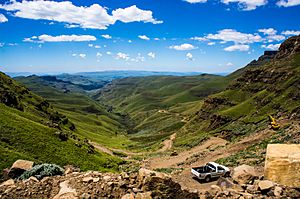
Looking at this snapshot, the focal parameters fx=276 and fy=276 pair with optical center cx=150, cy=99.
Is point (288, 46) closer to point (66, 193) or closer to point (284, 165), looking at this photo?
point (284, 165)

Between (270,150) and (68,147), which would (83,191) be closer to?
(270,150)

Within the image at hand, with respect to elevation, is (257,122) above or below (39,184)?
below

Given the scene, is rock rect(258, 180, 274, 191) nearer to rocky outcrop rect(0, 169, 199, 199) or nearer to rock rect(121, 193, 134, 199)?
rocky outcrop rect(0, 169, 199, 199)

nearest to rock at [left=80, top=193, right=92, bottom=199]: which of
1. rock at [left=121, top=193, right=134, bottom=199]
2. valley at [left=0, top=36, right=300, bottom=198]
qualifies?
rock at [left=121, top=193, right=134, bottom=199]

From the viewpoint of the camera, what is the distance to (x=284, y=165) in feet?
60.8

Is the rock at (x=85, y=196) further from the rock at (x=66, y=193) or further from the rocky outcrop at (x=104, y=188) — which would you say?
the rock at (x=66, y=193)

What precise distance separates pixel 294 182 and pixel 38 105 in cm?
11170

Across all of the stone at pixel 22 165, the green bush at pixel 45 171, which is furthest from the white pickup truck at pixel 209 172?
the stone at pixel 22 165

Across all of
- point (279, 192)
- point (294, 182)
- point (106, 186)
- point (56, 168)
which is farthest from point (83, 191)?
point (294, 182)

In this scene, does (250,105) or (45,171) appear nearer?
(45,171)

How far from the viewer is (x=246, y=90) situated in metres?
148

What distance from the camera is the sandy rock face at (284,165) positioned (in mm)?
18062

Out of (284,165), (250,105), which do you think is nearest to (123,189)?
(284,165)

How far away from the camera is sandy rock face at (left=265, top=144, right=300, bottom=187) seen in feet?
59.3
